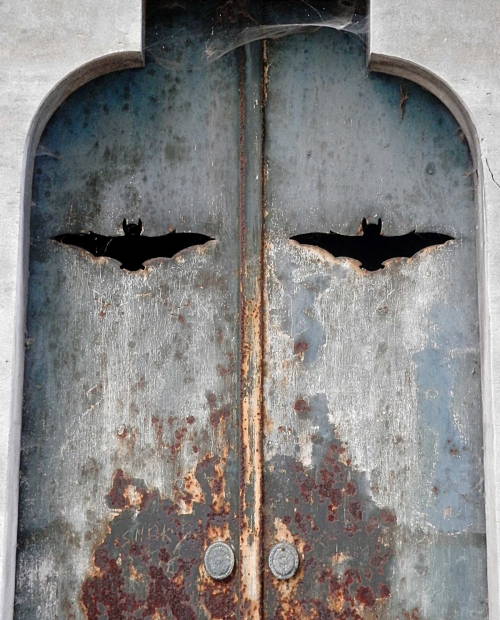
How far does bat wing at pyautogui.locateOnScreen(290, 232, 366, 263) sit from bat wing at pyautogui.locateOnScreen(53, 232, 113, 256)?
1.98 feet

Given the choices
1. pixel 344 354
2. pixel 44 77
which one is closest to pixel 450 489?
pixel 344 354

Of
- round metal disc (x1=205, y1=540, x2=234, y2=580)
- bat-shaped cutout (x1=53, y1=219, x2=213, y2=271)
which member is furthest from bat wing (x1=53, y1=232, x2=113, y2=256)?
round metal disc (x1=205, y1=540, x2=234, y2=580)

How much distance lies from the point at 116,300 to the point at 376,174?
87 cm

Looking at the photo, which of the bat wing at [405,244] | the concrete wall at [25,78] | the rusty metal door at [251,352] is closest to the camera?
the concrete wall at [25,78]

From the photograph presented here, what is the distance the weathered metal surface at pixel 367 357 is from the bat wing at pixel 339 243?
3 centimetres

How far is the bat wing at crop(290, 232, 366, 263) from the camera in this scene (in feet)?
8.58

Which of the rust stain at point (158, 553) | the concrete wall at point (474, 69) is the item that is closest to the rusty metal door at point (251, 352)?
the rust stain at point (158, 553)

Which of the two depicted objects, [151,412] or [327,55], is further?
[327,55]

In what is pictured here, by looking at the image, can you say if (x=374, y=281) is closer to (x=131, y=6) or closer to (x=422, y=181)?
(x=422, y=181)

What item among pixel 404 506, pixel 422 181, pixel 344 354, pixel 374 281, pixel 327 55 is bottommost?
pixel 404 506

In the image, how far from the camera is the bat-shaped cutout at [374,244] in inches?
102

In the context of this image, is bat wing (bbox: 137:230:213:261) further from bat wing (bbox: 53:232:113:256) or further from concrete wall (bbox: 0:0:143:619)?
concrete wall (bbox: 0:0:143:619)

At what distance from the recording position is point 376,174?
104 inches

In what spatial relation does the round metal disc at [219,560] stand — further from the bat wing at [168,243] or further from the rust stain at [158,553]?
the bat wing at [168,243]
